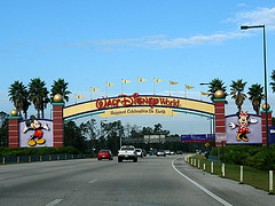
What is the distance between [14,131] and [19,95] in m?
14.8

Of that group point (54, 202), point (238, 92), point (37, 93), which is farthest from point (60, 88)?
point (54, 202)

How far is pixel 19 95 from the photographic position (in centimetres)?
9781

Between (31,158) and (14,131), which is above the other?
(14,131)

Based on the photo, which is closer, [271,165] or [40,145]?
[271,165]

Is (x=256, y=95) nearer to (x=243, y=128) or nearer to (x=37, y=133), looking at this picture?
(x=243, y=128)

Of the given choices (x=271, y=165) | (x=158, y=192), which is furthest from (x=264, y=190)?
(x=271, y=165)

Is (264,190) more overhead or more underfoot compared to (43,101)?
more underfoot

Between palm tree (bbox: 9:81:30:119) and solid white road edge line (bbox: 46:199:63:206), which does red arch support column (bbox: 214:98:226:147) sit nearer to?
palm tree (bbox: 9:81:30:119)

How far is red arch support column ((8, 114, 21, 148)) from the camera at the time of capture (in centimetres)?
8431

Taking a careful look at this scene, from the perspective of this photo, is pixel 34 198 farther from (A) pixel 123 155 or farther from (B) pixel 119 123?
(B) pixel 119 123

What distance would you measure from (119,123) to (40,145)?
327 feet

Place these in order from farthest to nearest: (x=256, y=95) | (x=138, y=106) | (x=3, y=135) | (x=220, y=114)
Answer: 1. (x=3, y=135)
2. (x=256, y=95)
3. (x=138, y=106)
4. (x=220, y=114)

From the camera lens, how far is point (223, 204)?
46.0 feet

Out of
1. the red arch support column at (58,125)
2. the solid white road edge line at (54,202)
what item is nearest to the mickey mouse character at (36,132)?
the red arch support column at (58,125)
